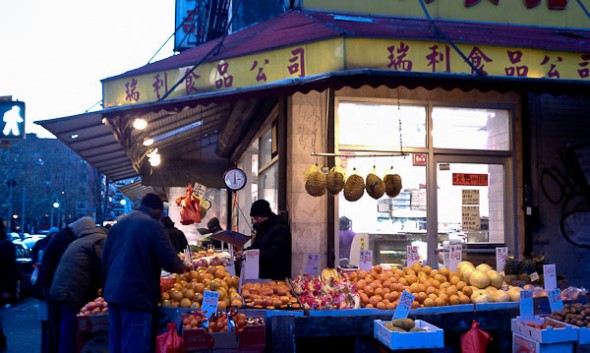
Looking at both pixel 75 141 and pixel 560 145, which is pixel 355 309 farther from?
pixel 75 141

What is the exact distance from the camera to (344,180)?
7270 mm

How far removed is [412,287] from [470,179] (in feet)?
10.9

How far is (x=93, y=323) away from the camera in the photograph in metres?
5.47

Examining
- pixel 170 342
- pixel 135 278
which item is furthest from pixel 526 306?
pixel 135 278

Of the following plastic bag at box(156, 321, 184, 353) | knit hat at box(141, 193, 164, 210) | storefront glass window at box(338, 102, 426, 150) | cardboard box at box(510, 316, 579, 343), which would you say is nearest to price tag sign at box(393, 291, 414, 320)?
cardboard box at box(510, 316, 579, 343)

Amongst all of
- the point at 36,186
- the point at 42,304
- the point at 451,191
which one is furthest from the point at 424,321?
the point at 36,186

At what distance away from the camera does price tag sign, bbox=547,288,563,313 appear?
555 cm

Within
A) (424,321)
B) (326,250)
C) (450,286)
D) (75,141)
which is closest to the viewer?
(424,321)

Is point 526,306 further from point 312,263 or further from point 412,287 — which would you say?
point 312,263

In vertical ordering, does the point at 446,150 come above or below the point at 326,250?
above

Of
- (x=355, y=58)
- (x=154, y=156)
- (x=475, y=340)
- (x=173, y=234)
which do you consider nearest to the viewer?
(x=475, y=340)

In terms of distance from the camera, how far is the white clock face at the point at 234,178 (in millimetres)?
10977

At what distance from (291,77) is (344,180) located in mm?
1967

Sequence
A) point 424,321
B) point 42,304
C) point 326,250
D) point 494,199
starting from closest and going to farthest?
point 424,321 < point 42,304 < point 326,250 < point 494,199
